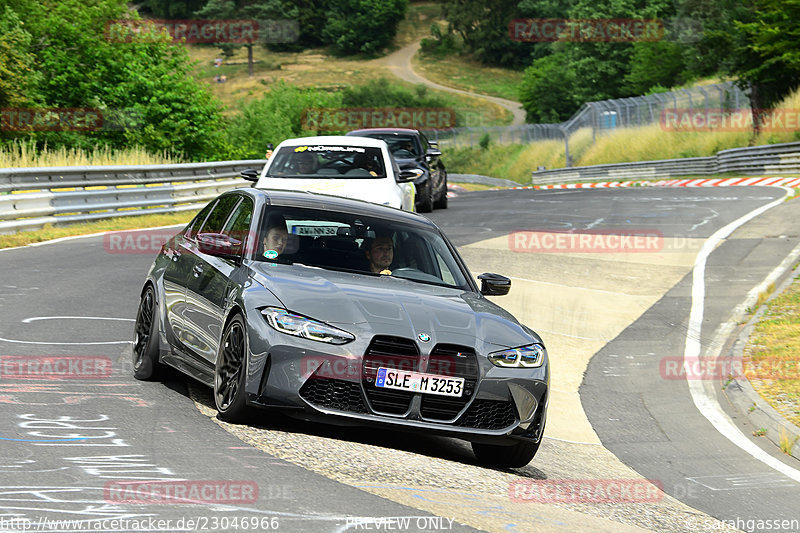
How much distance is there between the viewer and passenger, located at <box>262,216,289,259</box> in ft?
26.0

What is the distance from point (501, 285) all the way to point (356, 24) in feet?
494

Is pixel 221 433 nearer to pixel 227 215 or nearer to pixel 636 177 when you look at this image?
pixel 227 215

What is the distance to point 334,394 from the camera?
22.2 ft

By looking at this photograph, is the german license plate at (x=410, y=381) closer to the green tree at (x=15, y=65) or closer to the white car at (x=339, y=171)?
the white car at (x=339, y=171)

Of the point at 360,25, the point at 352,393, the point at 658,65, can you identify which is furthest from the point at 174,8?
the point at 352,393

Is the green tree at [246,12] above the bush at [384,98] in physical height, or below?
above

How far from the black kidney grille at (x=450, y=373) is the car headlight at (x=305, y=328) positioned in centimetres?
54

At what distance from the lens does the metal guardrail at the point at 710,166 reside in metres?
38.3

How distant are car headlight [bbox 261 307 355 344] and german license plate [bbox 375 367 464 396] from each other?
0.99ft

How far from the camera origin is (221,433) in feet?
22.6

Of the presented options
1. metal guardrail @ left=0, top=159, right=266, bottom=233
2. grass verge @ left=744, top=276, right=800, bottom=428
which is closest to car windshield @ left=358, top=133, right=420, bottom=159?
metal guardrail @ left=0, top=159, right=266, bottom=233

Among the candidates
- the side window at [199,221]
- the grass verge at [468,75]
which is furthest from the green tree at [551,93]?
the side window at [199,221]

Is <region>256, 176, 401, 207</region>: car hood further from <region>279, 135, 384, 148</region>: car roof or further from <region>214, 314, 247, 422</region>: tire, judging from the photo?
<region>214, 314, 247, 422</region>: tire

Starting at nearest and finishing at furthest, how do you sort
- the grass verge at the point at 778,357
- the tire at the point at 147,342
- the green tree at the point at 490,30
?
the tire at the point at 147,342 < the grass verge at the point at 778,357 < the green tree at the point at 490,30
